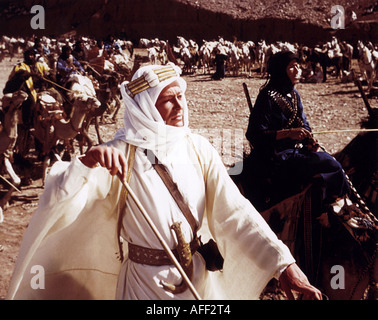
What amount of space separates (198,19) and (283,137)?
47.6 metres

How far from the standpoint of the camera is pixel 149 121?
2402mm

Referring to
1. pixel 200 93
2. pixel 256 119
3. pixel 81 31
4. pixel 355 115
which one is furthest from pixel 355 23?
pixel 256 119

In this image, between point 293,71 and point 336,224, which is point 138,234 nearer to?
point 336,224

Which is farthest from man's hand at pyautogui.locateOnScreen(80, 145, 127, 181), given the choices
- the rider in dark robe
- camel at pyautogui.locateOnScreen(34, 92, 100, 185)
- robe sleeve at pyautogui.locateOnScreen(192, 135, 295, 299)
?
camel at pyautogui.locateOnScreen(34, 92, 100, 185)

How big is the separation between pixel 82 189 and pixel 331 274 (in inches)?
109

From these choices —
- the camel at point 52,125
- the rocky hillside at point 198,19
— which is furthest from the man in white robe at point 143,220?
the rocky hillside at point 198,19

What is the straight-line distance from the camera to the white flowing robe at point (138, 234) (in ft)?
7.89

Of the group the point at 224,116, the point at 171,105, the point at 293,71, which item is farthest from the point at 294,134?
the point at 224,116

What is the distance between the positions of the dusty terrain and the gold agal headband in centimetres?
383

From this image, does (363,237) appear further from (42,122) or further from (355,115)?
(355,115)

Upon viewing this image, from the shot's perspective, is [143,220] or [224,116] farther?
[224,116]

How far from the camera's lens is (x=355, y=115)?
50.5ft

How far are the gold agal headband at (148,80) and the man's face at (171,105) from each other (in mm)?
61

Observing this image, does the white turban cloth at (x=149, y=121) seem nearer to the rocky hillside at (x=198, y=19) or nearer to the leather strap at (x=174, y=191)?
the leather strap at (x=174, y=191)
